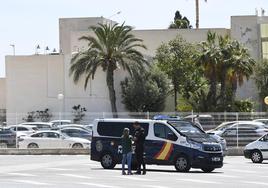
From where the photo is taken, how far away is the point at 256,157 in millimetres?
32562

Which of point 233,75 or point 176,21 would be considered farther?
point 176,21

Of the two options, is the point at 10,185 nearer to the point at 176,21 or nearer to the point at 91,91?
the point at 91,91

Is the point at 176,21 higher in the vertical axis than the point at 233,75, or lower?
higher

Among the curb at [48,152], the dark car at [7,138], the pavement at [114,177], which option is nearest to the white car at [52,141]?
the dark car at [7,138]

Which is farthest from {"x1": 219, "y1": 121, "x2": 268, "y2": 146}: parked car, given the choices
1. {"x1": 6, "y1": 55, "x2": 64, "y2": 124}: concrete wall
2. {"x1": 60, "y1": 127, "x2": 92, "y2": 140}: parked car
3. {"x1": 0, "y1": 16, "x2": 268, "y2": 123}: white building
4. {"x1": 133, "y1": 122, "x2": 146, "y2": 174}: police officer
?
{"x1": 6, "y1": 55, "x2": 64, "y2": 124}: concrete wall

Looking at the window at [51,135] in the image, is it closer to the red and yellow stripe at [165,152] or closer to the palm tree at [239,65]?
the red and yellow stripe at [165,152]

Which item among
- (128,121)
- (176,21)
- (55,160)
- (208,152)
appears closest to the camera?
(208,152)

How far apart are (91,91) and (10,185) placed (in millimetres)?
45018

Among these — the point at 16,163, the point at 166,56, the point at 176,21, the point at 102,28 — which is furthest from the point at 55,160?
the point at 176,21

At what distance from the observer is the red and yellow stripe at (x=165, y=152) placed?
87.6ft

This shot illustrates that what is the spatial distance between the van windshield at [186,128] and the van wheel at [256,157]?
19.7ft

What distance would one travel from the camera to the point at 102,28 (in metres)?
62.1

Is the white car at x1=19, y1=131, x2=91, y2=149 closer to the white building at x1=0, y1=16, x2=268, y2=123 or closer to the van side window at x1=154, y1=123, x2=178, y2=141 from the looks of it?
the van side window at x1=154, y1=123, x2=178, y2=141

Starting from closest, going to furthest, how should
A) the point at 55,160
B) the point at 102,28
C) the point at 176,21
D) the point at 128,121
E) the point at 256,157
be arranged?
1. the point at 128,121
2. the point at 256,157
3. the point at 55,160
4. the point at 102,28
5. the point at 176,21
